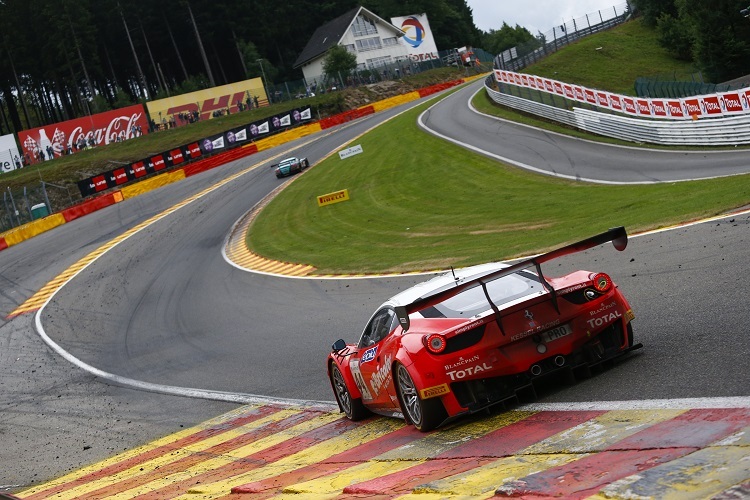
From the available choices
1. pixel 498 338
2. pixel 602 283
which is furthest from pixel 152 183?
pixel 498 338

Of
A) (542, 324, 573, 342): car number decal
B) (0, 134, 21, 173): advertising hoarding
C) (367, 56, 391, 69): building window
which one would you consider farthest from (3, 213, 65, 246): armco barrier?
(367, 56, 391, 69): building window

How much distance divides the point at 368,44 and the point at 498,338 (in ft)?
358

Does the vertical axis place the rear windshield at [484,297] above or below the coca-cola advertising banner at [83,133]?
below

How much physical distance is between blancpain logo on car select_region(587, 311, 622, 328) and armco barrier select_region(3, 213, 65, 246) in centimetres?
3964

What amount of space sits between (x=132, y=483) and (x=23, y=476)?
10.5ft

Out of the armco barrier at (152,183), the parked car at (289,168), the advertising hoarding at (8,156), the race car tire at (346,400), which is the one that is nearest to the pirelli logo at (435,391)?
the race car tire at (346,400)

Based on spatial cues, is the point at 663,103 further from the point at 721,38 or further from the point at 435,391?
the point at 435,391

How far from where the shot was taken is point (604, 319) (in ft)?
26.1

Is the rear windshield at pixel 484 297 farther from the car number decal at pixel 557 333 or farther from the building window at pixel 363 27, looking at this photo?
the building window at pixel 363 27

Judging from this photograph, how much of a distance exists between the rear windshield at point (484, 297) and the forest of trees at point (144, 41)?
83802mm

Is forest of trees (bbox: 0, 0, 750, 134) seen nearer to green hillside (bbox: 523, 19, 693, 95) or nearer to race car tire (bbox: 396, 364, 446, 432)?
green hillside (bbox: 523, 19, 693, 95)

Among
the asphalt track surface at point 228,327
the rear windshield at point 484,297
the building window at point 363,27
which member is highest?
the building window at point 363,27

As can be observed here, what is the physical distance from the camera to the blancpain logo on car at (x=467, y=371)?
7535 millimetres

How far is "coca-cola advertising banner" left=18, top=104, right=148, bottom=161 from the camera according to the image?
6719cm
